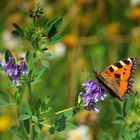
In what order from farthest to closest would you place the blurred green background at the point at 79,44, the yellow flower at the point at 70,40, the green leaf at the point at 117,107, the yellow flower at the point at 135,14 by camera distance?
1. the yellow flower at the point at 135,14
2. the yellow flower at the point at 70,40
3. the blurred green background at the point at 79,44
4. the green leaf at the point at 117,107

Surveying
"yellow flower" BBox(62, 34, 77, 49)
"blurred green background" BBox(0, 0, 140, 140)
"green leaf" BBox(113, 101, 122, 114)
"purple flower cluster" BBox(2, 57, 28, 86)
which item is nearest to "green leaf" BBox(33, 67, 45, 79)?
"purple flower cluster" BBox(2, 57, 28, 86)

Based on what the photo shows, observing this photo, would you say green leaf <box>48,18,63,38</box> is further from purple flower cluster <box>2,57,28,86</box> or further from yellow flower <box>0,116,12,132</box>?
yellow flower <box>0,116,12,132</box>

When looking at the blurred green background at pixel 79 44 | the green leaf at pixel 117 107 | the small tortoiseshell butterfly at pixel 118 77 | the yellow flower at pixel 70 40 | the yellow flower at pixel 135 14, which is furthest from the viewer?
the yellow flower at pixel 135 14

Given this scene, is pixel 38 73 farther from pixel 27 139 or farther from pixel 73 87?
pixel 73 87

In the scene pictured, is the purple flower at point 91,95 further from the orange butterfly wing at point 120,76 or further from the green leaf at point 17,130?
the green leaf at point 17,130

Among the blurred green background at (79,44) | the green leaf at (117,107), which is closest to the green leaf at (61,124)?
the green leaf at (117,107)

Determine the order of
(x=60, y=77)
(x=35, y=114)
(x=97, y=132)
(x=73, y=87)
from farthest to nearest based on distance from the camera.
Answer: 1. (x=60, y=77)
2. (x=73, y=87)
3. (x=97, y=132)
4. (x=35, y=114)

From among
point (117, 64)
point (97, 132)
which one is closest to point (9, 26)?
point (97, 132)
